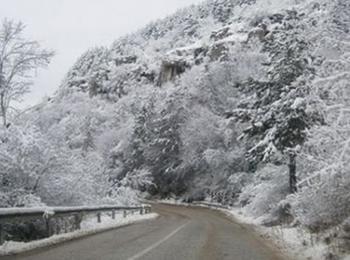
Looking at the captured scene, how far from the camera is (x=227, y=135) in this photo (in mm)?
53375

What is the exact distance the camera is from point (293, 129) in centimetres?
2847

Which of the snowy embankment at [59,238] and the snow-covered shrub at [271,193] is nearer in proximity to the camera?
the snowy embankment at [59,238]

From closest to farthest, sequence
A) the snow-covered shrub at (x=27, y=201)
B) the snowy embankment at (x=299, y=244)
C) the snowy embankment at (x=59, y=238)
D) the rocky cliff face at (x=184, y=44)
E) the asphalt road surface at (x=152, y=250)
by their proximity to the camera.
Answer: the asphalt road surface at (x=152, y=250)
the snowy embankment at (x=59, y=238)
the snowy embankment at (x=299, y=244)
the snow-covered shrub at (x=27, y=201)
the rocky cliff face at (x=184, y=44)

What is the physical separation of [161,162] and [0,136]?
52721 mm

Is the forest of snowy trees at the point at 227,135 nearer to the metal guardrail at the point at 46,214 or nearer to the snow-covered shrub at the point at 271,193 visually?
the snow-covered shrub at the point at 271,193

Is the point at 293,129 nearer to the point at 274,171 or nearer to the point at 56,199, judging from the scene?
the point at 274,171

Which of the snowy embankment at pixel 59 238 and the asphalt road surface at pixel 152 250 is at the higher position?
the snowy embankment at pixel 59 238

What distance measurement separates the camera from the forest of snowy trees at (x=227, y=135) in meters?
14.2

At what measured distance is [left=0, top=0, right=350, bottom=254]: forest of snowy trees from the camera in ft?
46.6

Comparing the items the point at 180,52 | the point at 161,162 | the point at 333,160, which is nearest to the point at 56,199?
the point at 333,160

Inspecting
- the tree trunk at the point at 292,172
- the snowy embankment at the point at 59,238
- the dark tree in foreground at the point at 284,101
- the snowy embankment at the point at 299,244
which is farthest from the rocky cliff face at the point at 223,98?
the snowy embankment at the point at 59,238

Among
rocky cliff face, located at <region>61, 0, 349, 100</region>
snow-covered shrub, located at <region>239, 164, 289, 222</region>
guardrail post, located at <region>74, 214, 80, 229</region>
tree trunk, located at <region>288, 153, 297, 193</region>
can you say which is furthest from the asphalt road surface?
rocky cliff face, located at <region>61, 0, 349, 100</region>

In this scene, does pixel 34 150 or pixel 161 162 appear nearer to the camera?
pixel 34 150

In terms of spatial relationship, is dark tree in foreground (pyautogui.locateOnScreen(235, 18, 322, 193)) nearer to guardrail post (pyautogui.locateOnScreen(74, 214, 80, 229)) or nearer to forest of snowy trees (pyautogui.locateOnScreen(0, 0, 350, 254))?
forest of snowy trees (pyautogui.locateOnScreen(0, 0, 350, 254))
